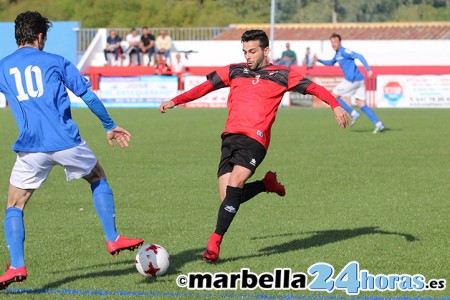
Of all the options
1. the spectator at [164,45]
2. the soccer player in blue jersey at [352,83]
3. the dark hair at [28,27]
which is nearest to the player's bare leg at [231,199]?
the dark hair at [28,27]

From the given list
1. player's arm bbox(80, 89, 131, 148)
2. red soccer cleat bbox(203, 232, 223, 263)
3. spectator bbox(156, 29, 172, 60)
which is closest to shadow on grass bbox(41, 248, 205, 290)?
red soccer cleat bbox(203, 232, 223, 263)

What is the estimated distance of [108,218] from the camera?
681 cm

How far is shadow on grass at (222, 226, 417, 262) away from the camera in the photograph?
798 cm

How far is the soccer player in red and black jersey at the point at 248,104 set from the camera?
7.57 meters

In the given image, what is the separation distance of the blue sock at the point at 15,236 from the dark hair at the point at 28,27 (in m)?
1.20

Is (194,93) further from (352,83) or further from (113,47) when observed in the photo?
(113,47)

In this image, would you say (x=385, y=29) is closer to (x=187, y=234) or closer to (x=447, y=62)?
(x=447, y=62)

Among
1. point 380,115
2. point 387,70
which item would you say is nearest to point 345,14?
point 387,70

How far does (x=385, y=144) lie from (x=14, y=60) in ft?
40.7

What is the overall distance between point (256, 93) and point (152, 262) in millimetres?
1777

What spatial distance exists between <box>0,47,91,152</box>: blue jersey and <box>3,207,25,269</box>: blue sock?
46cm

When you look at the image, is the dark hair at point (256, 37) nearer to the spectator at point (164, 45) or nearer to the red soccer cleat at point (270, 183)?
the red soccer cleat at point (270, 183)

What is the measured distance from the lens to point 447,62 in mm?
42438

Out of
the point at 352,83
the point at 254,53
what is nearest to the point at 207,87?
the point at 254,53
